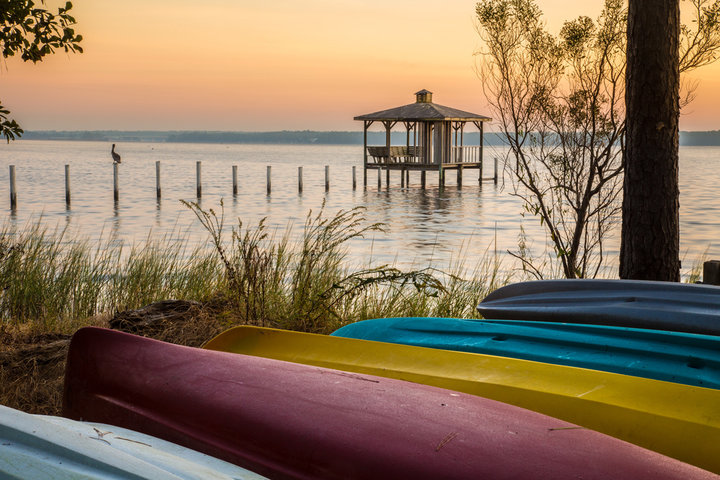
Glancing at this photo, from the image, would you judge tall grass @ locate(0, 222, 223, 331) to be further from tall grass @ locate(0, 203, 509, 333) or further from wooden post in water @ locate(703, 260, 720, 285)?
wooden post in water @ locate(703, 260, 720, 285)

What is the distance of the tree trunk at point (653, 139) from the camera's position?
17.3 ft

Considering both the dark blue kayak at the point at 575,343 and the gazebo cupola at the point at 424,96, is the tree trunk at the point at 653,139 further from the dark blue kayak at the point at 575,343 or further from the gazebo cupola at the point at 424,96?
the gazebo cupola at the point at 424,96

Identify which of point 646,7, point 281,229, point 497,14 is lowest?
point 281,229

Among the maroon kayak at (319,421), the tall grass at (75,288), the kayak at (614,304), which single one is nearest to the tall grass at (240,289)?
the tall grass at (75,288)

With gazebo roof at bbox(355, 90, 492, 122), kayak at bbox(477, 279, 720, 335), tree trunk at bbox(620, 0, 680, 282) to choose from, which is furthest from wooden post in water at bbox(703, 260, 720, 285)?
gazebo roof at bbox(355, 90, 492, 122)

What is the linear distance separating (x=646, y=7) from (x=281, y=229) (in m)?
18.0

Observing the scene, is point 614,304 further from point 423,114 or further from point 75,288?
point 423,114

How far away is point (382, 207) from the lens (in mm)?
32469

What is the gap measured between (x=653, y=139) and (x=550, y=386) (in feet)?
11.3

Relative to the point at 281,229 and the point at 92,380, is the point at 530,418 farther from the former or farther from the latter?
the point at 281,229

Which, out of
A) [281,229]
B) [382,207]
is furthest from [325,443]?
[382,207]

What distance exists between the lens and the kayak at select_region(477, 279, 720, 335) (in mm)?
3529

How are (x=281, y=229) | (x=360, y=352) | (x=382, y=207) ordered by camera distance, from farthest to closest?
(x=382, y=207) → (x=281, y=229) → (x=360, y=352)

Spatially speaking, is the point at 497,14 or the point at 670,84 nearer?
the point at 670,84
